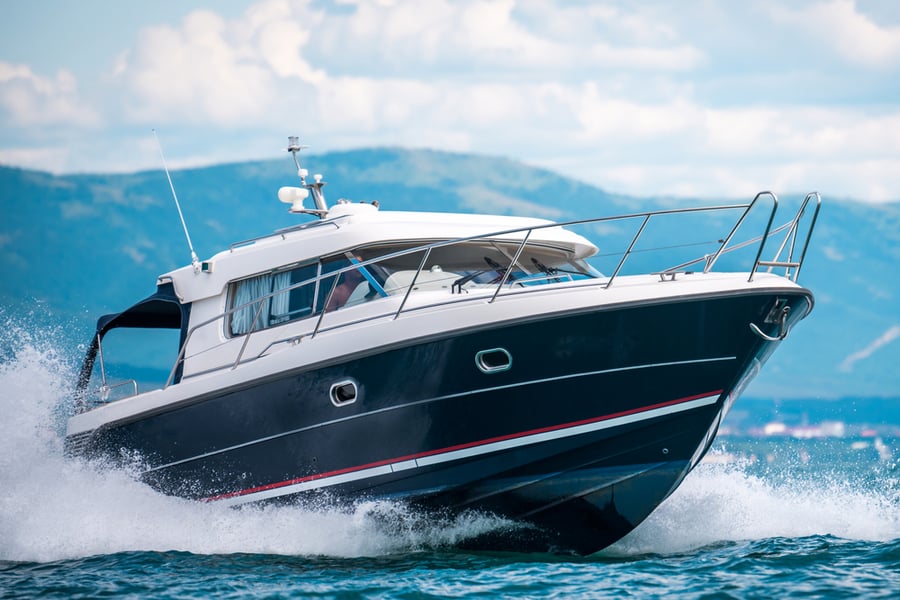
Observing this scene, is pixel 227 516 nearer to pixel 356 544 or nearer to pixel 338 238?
pixel 356 544

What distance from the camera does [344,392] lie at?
9.12m

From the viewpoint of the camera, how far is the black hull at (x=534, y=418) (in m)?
8.66

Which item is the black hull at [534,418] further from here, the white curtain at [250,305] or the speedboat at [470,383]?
the white curtain at [250,305]

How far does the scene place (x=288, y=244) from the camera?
10164 millimetres

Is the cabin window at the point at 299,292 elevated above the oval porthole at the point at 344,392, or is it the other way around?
the cabin window at the point at 299,292

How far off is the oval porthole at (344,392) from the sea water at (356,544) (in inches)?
35.1

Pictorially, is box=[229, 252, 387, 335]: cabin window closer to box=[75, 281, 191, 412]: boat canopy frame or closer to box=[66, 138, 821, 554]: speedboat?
box=[66, 138, 821, 554]: speedboat

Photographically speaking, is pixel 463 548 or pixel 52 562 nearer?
pixel 463 548

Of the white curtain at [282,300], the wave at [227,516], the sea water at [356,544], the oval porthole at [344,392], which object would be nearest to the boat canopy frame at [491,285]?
the white curtain at [282,300]

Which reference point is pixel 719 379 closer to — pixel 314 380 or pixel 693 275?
pixel 693 275

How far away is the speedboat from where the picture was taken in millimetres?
8664

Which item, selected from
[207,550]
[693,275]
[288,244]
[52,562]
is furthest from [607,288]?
[52,562]

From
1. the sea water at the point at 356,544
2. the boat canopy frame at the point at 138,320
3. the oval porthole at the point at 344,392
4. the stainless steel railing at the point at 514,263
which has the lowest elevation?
the sea water at the point at 356,544

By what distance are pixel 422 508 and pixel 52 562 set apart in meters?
3.43
